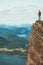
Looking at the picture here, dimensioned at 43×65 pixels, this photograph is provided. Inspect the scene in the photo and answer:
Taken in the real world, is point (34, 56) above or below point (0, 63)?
below

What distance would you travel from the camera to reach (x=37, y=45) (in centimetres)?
2647

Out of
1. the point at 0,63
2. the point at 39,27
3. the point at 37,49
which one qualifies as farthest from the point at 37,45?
the point at 0,63

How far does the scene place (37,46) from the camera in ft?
86.7

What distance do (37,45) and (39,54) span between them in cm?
121

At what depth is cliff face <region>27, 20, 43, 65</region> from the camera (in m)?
25.6

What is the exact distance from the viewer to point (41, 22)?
28.9 metres

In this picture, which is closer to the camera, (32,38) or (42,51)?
(42,51)

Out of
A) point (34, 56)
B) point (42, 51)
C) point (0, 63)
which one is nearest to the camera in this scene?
point (42, 51)

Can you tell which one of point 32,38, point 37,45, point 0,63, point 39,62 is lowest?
point 39,62

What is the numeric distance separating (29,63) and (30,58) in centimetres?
70

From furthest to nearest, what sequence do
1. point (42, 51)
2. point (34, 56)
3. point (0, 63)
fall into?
1. point (0, 63)
2. point (34, 56)
3. point (42, 51)

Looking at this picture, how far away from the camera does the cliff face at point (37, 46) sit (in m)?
25.6

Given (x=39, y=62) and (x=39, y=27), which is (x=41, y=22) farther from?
(x=39, y=62)

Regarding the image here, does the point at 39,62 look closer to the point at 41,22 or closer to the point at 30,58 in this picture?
the point at 30,58
